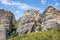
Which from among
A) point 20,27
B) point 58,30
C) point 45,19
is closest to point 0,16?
point 20,27

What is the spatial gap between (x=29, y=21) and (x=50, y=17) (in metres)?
6.71

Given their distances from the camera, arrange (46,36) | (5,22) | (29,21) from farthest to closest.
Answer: (5,22) < (29,21) < (46,36)

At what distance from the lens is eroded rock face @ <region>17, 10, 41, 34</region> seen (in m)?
60.2

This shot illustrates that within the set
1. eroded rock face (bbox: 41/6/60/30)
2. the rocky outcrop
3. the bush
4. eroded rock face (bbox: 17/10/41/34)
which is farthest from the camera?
the rocky outcrop

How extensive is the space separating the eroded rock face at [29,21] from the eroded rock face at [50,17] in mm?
2953

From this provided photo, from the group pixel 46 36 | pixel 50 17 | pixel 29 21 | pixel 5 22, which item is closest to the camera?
pixel 46 36

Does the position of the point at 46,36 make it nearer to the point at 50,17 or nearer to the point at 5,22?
the point at 50,17

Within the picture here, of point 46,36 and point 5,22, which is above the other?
point 46,36

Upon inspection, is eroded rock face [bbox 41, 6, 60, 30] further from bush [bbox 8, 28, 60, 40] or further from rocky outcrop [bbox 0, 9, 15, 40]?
bush [bbox 8, 28, 60, 40]

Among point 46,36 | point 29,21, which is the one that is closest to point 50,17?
point 29,21

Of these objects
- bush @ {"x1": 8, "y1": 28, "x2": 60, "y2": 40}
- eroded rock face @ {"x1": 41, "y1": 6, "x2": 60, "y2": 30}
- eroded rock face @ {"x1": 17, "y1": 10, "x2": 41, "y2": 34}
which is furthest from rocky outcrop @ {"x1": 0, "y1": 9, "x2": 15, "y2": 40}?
bush @ {"x1": 8, "y1": 28, "x2": 60, "y2": 40}

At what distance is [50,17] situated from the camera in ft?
185

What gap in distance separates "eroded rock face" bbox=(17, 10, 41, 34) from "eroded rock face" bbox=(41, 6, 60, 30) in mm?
2953

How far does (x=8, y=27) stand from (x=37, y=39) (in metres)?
43.1
